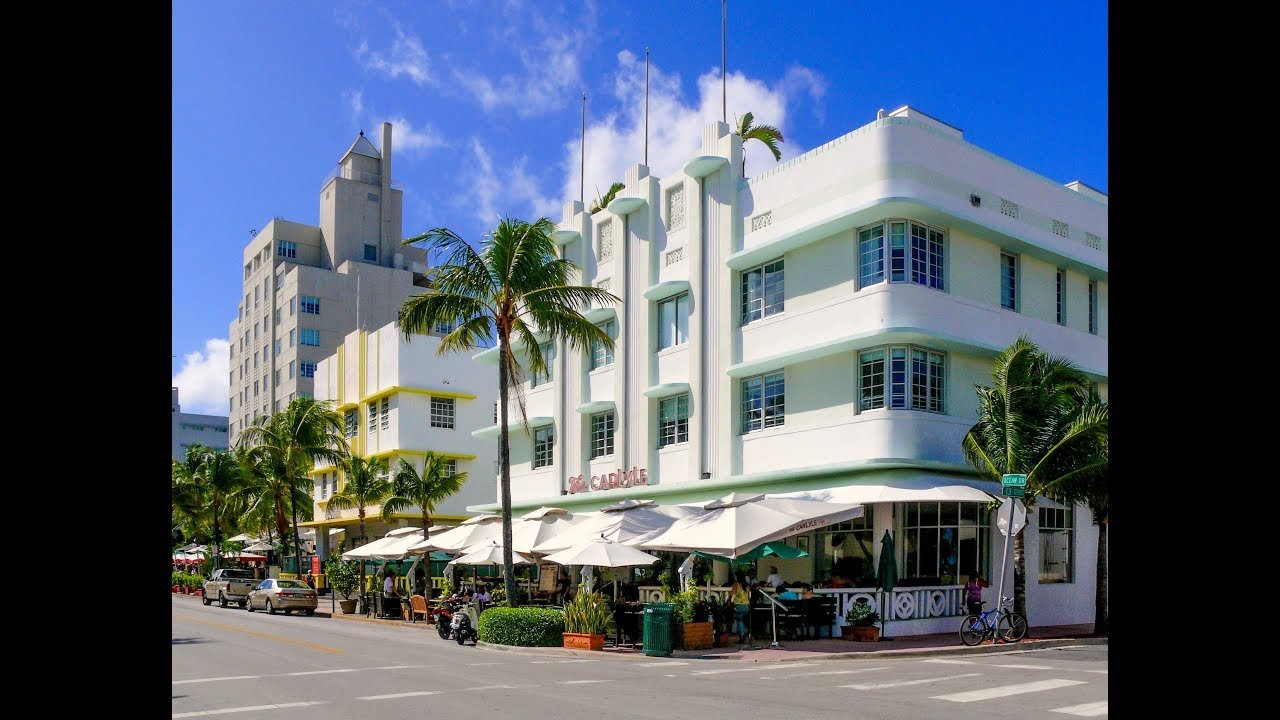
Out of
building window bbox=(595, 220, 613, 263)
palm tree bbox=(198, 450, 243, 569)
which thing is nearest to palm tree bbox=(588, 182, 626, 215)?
building window bbox=(595, 220, 613, 263)

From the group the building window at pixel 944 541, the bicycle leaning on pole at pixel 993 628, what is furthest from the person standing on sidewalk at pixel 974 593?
the building window at pixel 944 541

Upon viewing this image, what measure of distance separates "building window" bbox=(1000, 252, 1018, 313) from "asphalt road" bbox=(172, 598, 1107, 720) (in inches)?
405

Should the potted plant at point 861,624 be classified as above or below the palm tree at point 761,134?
below

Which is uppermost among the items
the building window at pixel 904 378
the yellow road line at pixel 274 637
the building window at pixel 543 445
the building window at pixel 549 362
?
the building window at pixel 549 362

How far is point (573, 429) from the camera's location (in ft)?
129

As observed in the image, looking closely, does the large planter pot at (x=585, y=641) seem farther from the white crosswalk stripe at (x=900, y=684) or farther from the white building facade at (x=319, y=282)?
the white building facade at (x=319, y=282)

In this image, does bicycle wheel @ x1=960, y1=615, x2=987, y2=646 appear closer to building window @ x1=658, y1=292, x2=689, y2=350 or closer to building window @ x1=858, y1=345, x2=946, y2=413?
building window @ x1=858, y1=345, x2=946, y2=413

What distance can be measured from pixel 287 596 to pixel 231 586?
7934mm

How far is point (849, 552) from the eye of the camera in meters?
28.5

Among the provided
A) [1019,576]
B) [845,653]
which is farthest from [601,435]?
[845,653]

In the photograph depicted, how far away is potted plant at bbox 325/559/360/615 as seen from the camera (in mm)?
43500

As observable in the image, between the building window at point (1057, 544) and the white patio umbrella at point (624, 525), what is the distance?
9570 millimetres

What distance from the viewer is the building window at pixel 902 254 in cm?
2775
